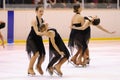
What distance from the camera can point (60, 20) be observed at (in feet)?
55.6

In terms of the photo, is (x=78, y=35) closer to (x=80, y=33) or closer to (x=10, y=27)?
(x=80, y=33)

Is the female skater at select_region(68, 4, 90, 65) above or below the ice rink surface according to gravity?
above

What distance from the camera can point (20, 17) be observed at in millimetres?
16109

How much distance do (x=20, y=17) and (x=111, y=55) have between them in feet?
17.4

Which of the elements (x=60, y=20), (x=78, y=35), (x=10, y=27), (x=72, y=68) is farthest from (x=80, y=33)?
(x=60, y=20)

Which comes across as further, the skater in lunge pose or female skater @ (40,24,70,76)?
the skater in lunge pose

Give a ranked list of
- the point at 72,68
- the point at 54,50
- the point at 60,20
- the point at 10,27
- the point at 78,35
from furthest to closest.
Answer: the point at 60,20 < the point at 10,27 < the point at 78,35 < the point at 72,68 < the point at 54,50

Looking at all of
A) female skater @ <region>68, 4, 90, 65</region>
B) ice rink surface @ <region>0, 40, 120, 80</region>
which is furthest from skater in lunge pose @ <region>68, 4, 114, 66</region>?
ice rink surface @ <region>0, 40, 120, 80</region>

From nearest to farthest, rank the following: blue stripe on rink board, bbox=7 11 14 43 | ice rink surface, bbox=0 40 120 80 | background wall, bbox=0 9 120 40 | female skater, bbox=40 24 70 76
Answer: female skater, bbox=40 24 70 76 < ice rink surface, bbox=0 40 120 80 < blue stripe on rink board, bbox=7 11 14 43 < background wall, bbox=0 9 120 40

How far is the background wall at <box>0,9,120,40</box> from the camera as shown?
16.0 metres

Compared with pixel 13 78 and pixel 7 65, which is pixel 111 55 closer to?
pixel 7 65

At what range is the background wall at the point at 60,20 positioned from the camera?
1603 centimetres

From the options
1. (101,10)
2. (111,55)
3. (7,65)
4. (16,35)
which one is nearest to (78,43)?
(7,65)

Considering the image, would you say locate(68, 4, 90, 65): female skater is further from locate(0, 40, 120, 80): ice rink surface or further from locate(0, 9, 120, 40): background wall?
locate(0, 9, 120, 40): background wall
